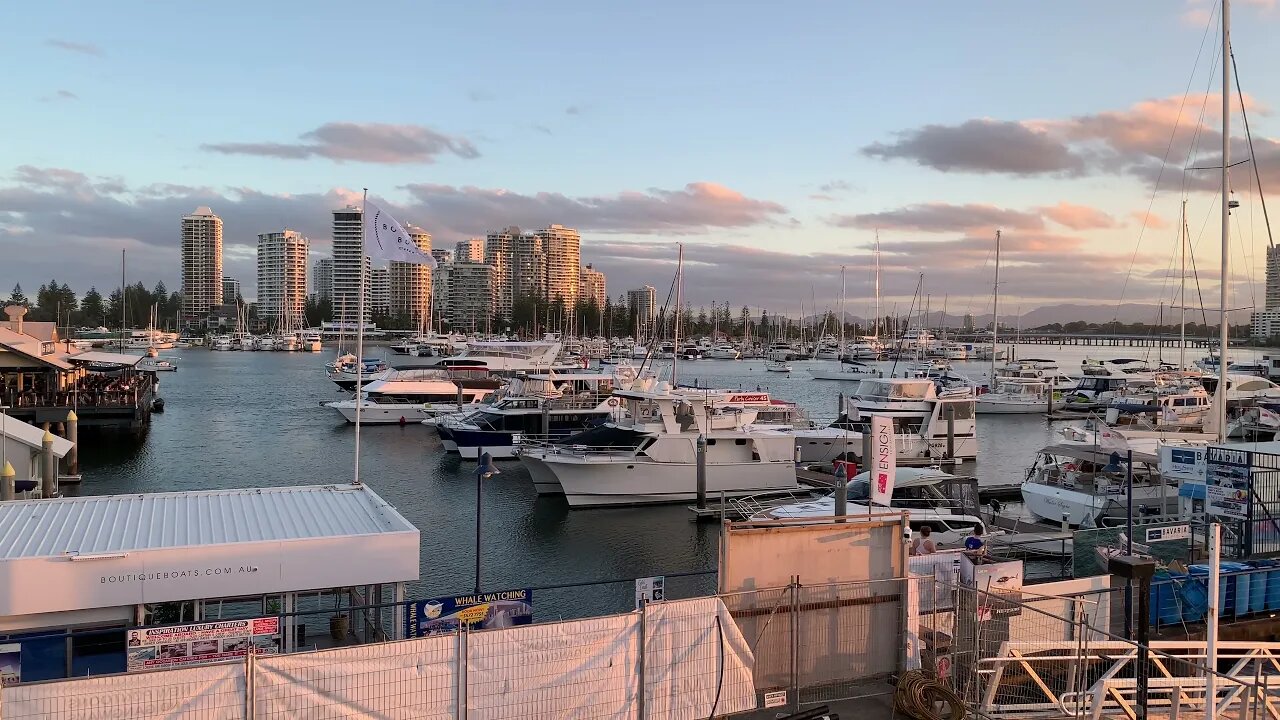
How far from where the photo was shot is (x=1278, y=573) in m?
16.2

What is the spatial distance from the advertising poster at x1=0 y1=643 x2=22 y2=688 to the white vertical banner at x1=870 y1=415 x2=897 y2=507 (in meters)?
14.1

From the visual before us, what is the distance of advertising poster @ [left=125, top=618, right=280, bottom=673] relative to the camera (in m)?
10.5

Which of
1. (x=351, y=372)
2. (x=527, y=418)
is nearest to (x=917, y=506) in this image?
(x=527, y=418)

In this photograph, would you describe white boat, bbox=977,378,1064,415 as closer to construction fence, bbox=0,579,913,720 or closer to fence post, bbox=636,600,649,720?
construction fence, bbox=0,579,913,720

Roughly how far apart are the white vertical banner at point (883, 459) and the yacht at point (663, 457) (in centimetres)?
1606

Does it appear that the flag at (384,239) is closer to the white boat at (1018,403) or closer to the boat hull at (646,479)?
the boat hull at (646,479)

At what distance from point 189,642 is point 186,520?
3.14 metres

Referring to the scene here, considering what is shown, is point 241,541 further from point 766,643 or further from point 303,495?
point 766,643

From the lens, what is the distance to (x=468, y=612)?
12.2 m

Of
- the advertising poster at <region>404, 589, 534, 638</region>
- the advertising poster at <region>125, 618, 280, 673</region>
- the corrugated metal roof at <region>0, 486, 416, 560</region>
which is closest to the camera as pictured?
the advertising poster at <region>125, 618, 280, 673</region>

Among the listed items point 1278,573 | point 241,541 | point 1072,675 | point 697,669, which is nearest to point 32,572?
point 241,541

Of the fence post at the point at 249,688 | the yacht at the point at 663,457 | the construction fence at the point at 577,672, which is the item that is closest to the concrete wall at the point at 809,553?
the construction fence at the point at 577,672

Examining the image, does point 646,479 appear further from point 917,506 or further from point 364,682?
point 364,682

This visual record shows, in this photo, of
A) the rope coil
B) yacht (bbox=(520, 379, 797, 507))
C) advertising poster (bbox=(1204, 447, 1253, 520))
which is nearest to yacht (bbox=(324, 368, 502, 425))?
yacht (bbox=(520, 379, 797, 507))
